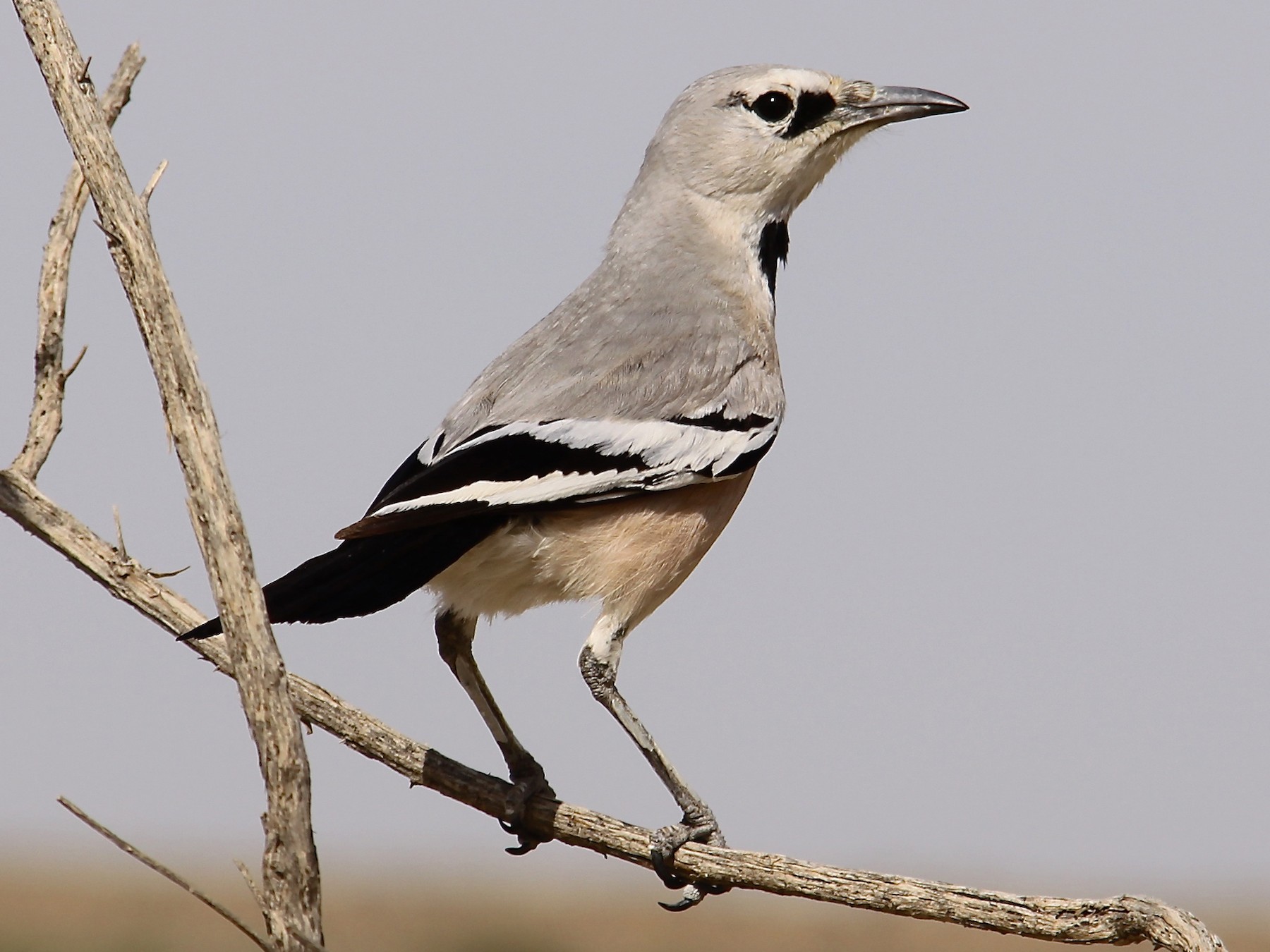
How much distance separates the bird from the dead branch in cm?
87

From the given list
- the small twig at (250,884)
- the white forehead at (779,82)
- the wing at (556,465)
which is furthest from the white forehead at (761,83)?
the small twig at (250,884)

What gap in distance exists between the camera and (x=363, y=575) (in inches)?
180

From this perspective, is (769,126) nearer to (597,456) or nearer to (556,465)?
(597,456)

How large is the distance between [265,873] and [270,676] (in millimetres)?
494

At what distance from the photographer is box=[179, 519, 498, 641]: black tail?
4.44 meters

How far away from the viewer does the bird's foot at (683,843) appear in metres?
5.05

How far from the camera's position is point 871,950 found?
76.6 feet

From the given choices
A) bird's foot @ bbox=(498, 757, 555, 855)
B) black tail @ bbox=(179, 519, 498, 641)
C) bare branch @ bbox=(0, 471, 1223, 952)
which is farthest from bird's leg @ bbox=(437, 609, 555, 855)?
black tail @ bbox=(179, 519, 498, 641)

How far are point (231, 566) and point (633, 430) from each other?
2310mm

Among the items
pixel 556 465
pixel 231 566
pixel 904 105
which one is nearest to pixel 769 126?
pixel 904 105

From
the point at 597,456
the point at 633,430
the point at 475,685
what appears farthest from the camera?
the point at 475,685

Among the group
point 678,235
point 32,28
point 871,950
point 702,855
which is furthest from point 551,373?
point 871,950

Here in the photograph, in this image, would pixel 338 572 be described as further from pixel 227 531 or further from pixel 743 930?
pixel 743 930

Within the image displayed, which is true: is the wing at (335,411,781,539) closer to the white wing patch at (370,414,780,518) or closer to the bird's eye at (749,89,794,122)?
the white wing patch at (370,414,780,518)
